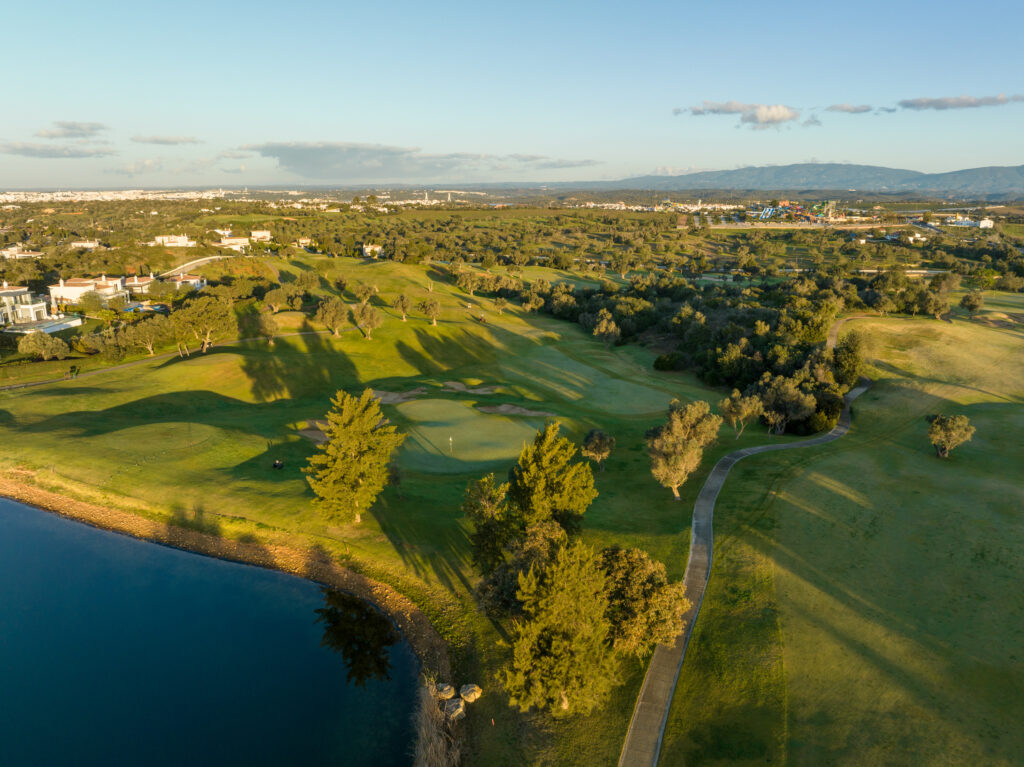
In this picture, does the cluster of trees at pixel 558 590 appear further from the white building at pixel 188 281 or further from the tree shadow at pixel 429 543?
the white building at pixel 188 281

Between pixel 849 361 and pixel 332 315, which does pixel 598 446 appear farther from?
pixel 332 315

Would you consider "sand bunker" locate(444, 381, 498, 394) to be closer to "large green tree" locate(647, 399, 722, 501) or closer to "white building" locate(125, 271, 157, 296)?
"large green tree" locate(647, 399, 722, 501)

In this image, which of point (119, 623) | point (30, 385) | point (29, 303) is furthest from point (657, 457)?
point (29, 303)

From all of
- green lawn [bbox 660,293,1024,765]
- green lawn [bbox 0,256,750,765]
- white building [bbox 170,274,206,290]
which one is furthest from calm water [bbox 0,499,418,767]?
white building [bbox 170,274,206,290]

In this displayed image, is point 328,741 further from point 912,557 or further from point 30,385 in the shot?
point 30,385

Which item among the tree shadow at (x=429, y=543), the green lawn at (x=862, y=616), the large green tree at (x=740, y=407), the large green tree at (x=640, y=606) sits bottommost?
the tree shadow at (x=429, y=543)

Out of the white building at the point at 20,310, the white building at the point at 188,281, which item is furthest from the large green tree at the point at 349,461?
the white building at the point at 188,281

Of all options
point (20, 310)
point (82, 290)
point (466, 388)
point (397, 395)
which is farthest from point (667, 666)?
point (82, 290)
